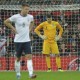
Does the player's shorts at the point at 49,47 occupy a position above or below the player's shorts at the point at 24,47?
below

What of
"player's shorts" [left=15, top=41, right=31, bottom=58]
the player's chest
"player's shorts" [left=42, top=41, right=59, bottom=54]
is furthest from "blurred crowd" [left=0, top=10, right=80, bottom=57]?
"player's shorts" [left=15, top=41, right=31, bottom=58]

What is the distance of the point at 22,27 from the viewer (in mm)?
10344

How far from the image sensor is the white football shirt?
10258 millimetres

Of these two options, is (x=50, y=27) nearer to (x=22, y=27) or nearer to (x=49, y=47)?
(x=49, y=47)

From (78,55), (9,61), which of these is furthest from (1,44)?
(78,55)

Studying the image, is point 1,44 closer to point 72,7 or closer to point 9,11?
point 9,11

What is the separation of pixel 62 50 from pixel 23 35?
622 cm

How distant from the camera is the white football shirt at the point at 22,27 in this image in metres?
10.3

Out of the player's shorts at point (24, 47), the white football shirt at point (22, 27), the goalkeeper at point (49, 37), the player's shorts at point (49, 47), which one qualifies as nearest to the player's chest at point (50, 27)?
the goalkeeper at point (49, 37)

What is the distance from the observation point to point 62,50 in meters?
16.3

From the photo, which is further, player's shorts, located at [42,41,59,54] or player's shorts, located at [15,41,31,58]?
player's shorts, located at [42,41,59,54]

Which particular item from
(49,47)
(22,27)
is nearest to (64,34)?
(49,47)

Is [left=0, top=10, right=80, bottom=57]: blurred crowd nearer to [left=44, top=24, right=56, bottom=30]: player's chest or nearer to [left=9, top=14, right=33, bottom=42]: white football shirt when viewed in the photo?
[left=44, top=24, right=56, bottom=30]: player's chest

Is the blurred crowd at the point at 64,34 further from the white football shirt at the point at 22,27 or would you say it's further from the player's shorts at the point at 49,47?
the white football shirt at the point at 22,27
